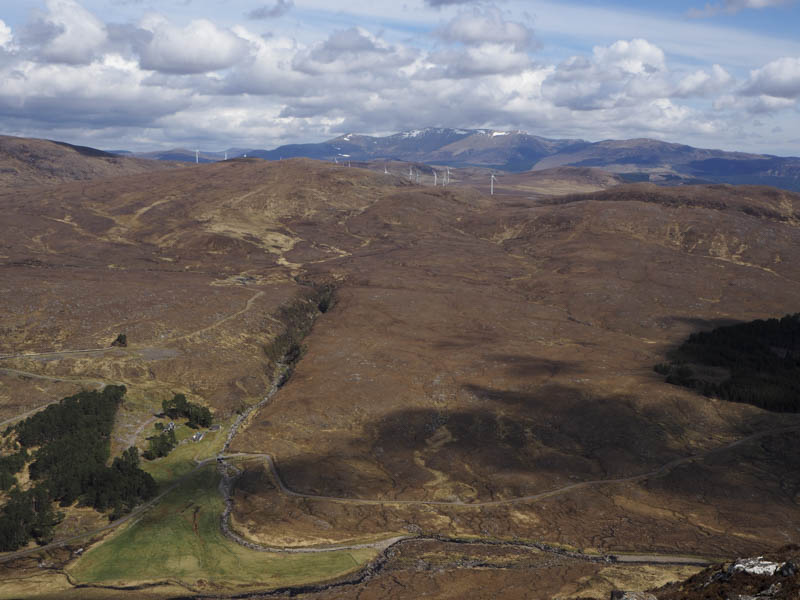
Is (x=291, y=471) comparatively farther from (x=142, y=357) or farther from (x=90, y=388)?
(x=142, y=357)

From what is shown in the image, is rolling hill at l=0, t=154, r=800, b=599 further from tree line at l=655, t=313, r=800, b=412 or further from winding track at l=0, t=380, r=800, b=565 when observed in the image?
tree line at l=655, t=313, r=800, b=412

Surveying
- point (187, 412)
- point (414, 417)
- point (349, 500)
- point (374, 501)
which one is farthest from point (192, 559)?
point (414, 417)

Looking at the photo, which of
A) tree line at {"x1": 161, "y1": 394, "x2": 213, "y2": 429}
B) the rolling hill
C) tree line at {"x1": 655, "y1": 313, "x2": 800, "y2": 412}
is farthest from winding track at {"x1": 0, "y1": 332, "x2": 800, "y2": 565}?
tree line at {"x1": 655, "y1": 313, "x2": 800, "y2": 412}

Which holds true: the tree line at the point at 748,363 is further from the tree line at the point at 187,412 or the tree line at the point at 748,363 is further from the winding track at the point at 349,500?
the tree line at the point at 187,412

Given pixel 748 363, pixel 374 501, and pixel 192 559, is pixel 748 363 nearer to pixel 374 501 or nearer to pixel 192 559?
pixel 374 501

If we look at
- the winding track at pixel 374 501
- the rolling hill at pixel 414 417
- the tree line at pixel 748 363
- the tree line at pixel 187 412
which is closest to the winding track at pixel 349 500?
the winding track at pixel 374 501

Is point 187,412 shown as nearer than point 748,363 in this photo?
Yes

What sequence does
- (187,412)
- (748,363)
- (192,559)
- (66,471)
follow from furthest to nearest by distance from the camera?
(748,363) → (187,412) → (66,471) → (192,559)
